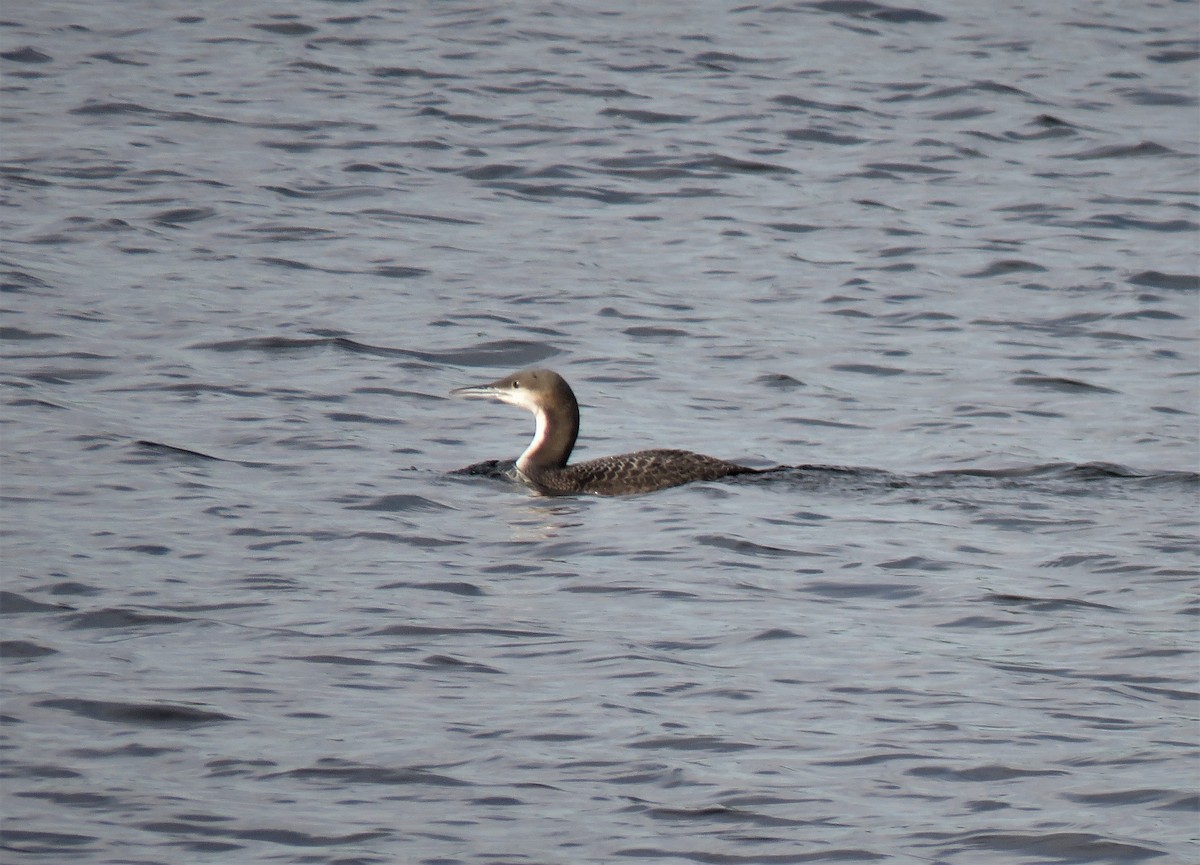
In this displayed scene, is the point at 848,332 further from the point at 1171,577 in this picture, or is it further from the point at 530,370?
the point at 1171,577

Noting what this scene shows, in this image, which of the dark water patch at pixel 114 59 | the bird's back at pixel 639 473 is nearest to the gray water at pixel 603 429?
the bird's back at pixel 639 473

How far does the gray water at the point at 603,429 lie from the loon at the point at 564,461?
0.48ft

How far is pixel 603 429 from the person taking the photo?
489 inches

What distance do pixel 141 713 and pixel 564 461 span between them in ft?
15.4

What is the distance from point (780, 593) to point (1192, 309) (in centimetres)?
717

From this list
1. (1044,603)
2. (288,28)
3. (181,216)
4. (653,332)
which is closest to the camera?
(1044,603)

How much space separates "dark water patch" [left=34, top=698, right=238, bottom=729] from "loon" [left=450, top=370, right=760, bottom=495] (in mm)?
4148

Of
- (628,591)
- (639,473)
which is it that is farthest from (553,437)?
(628,591)

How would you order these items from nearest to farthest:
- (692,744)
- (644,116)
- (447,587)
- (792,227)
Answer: (692,744) → (447,587) → (792,227) → (644,116)

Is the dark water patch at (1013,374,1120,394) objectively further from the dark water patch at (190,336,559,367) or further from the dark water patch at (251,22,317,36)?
the dark water patch at (251,22,317,36)

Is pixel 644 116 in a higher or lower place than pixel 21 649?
higher

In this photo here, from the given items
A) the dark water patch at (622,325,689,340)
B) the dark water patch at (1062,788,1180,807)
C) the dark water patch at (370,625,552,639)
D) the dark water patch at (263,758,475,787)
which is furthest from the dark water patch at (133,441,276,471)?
the dark water patch at (1062,788,1180,807)

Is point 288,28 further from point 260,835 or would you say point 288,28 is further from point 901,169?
point 260,835

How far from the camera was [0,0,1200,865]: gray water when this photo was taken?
6484 mm
